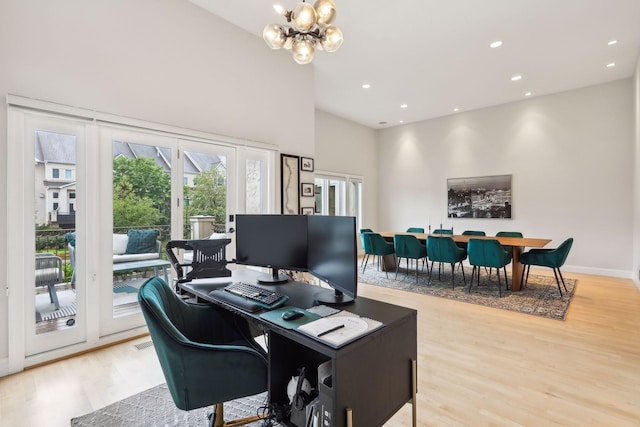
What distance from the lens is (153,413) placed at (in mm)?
1925

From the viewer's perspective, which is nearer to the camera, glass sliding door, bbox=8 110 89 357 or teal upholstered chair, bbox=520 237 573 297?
glass sliding door, bbox=8 110 89 357

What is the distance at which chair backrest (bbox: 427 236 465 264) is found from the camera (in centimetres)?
481

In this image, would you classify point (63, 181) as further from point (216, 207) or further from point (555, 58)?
point (555, 58)

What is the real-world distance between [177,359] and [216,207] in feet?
8.81

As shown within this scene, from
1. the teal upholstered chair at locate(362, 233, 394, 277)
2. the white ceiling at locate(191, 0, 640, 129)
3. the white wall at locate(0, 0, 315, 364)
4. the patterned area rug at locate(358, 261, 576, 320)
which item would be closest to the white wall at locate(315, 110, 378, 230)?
the white ceiling at locate(191, 0, 640, 129)

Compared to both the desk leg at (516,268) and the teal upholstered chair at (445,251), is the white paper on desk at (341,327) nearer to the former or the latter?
the teal upholstered chair at (445,251)

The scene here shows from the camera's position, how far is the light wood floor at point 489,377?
1891mm

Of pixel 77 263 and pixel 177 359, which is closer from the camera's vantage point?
pixel 177 359

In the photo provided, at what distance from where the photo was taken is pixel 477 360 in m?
2.56

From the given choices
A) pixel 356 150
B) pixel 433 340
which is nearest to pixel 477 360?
pixel 433 340

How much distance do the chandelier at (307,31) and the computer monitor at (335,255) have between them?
59.5 inches

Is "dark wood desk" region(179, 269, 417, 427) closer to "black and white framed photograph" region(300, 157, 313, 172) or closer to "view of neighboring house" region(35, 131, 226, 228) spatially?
"view of neighboring house" region(35, 131, 226, 228)

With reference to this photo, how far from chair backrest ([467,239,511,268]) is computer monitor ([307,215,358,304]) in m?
3.51

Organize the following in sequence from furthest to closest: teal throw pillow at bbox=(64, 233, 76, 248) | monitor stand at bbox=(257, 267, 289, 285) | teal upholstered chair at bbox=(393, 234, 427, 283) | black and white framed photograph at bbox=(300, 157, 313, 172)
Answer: teal upholstered chair at bbox=(393, 234, 427, 283)
black and white framed photograph at bbox=(300, 157, 313, 172)
teal throw pillow at bbox=(64, 233, 76, 248)
monitor stand at bbox=(257, 267, 289, 285)
